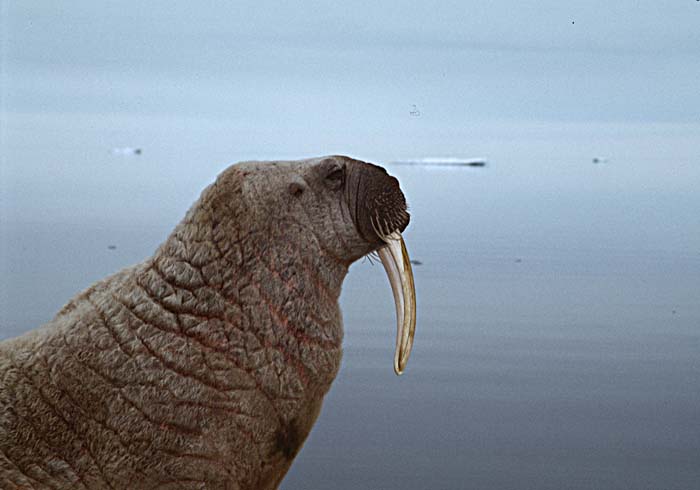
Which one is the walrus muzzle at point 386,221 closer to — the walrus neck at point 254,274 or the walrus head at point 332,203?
the walrus head at point 332,203

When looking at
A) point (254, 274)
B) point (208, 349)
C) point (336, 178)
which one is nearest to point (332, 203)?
point (336, 178)

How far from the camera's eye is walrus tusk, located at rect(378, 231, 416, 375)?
3.10 metres

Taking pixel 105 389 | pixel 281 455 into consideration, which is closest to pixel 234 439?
pixel 281 455

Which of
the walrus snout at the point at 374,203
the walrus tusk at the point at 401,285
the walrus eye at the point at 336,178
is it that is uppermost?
the walrus eye at the point at 336,178

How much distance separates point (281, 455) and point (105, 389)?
53 cm

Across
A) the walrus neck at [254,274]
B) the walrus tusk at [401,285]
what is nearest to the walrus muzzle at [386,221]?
the walrus tusk at [401,285]

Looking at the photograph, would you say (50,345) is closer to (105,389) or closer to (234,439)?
(105,389)

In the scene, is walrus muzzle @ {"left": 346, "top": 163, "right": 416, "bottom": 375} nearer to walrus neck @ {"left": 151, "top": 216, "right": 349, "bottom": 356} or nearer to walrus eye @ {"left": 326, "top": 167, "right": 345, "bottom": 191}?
walrus eye @ {"left": 326, "top": 167, "right": 345, "bottom": 191}

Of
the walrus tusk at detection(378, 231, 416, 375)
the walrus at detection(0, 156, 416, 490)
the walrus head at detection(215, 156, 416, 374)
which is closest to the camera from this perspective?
the walrus at detection(0, 156, 416, 490)

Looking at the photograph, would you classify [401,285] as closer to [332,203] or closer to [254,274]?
[332,203]

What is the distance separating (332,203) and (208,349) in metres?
0.53

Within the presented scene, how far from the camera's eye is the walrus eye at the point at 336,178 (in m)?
3.02

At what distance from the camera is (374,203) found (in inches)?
119

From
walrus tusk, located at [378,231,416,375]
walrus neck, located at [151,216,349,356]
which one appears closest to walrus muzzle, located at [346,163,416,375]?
walrus tusk, located at [378,231,416,375]
